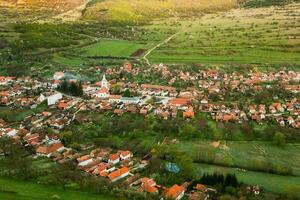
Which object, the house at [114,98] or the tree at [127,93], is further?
the tree at [127,93]

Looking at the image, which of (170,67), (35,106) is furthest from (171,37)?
(35,106)

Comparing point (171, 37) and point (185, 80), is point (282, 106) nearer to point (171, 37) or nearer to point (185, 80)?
point (185, 80)

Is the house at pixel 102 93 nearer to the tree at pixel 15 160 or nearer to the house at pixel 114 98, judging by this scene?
the house at pixel 114 98

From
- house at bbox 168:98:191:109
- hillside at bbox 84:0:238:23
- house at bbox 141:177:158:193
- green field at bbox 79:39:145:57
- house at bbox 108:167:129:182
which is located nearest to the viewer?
house at bbox 141:177:158:193

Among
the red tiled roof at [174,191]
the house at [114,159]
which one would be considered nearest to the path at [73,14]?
the house at [114,159]

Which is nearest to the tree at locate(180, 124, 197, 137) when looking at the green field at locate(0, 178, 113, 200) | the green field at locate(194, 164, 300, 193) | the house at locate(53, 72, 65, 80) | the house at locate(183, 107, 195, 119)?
the house at locate(183, 107, 195, 119)

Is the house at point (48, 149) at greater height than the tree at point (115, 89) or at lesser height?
lesser

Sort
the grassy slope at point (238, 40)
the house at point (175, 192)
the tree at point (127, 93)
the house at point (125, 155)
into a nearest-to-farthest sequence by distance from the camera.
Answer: the house at point (175, 192) → the house at point (125, 155) → the tree at point (127, 93) → the grassy slope at point (238, 40)

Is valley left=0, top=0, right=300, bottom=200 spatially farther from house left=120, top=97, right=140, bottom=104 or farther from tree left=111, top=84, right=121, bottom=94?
tree left=111, top=84, right=121, bottom=94
